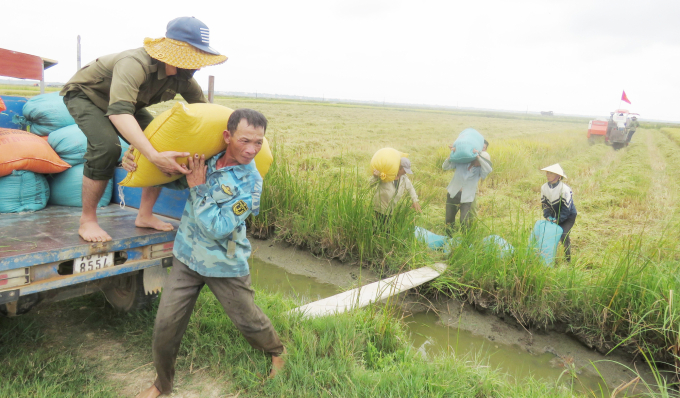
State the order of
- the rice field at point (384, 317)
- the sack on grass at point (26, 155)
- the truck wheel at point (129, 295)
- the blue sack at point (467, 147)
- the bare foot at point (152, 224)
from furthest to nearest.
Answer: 1. the blue sack at point (467, 147)
2. the sack on grass at point (26, 155)
3. the truck wheel at point (129, 295)
4. the bare foot at point (152, 224)
5. the rice field at point (384, 317)

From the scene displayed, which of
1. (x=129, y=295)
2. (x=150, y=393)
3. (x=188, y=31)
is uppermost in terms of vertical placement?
(x=188, y=31)

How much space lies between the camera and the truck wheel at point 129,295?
105 inches

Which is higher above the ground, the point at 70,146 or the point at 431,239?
the point at 70,146

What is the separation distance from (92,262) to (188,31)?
1.30 m

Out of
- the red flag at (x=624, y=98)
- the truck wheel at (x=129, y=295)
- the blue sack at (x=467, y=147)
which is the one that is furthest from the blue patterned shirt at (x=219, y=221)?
the red flag at (x=624, y=98)

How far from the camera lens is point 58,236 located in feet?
7.27

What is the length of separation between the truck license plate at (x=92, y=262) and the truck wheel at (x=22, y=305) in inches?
8.4

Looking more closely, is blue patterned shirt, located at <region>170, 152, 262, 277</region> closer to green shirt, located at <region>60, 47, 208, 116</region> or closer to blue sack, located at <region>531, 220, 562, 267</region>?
green shirt, located at <region>60, 47, 208, 116</region>

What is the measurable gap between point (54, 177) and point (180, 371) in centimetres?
186

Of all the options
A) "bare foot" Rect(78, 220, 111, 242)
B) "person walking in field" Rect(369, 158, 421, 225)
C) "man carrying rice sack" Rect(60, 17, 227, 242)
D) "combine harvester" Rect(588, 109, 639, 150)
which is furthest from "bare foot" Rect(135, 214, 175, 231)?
"combine harvester" Rect(588, 109, 639, 150)

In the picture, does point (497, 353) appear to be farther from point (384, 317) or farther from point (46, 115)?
point (46, 115)

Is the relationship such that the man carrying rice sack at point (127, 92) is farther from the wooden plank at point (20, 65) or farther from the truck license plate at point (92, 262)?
the wooden plank at point (20, 65)

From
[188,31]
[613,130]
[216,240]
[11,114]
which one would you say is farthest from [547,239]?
[613,130]

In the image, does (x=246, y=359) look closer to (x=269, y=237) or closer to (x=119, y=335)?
(x=119, y=335)
